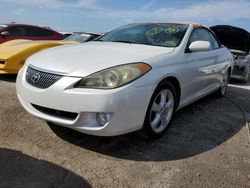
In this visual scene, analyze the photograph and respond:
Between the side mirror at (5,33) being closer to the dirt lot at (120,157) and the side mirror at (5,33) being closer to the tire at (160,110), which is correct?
the dirt lot at (120,157)

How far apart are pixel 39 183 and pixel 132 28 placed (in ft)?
9.55

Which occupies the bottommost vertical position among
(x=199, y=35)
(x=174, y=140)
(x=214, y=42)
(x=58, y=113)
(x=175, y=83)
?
(x=174, y=140)

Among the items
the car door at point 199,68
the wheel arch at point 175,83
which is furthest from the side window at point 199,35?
the wheel arch at point 175,83

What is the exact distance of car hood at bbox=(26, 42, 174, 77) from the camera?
2.93 m

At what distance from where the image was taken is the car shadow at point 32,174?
2.44m

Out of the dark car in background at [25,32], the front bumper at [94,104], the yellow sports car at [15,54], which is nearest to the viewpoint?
the front bumper at [94,104]

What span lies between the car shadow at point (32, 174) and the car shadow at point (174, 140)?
542 mm

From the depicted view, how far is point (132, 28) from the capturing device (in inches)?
181

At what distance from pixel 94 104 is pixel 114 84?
10.8 inches

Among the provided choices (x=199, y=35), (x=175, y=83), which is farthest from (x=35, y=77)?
(x=199, y=35)

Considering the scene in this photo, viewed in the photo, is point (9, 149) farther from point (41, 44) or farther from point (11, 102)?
point (41, 44)

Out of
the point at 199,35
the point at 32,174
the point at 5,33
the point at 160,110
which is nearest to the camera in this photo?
the point at 32,174

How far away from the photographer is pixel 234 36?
9062mm

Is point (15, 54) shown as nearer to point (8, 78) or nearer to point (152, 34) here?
point (8, 78)
